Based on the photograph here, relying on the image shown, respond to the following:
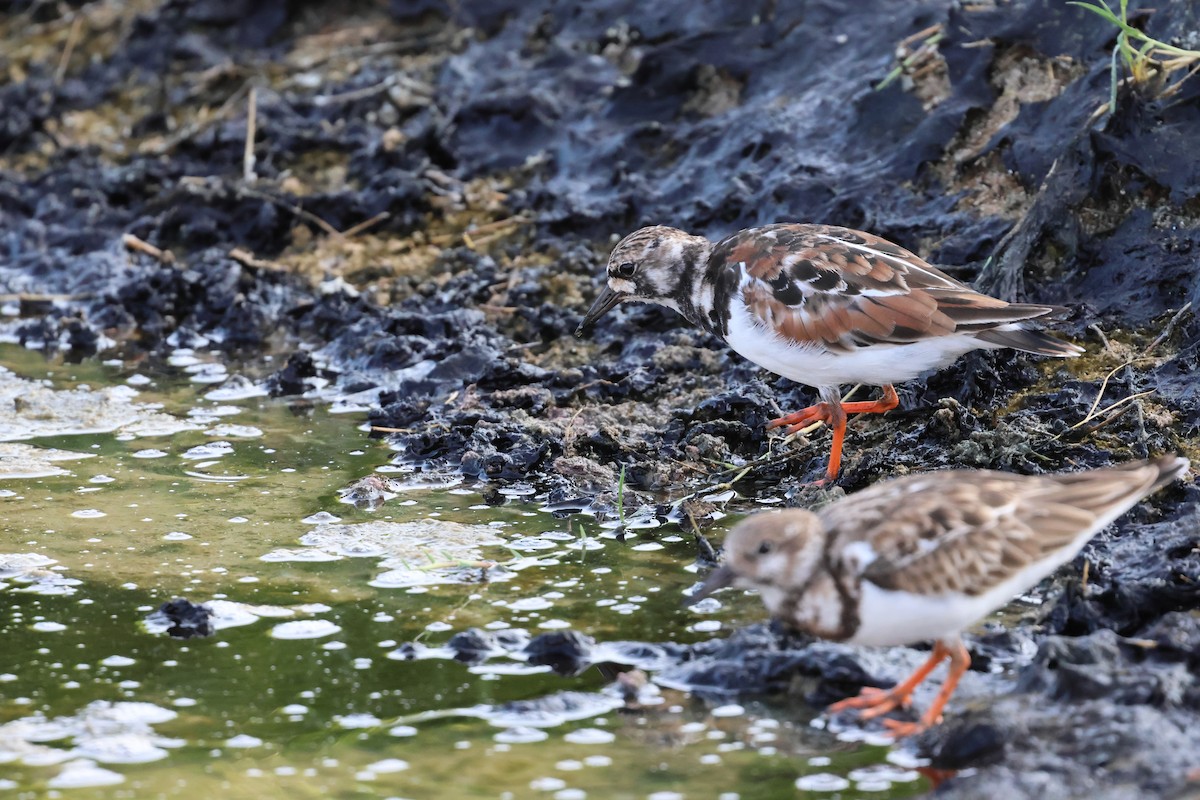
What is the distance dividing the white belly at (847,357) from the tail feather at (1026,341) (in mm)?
79

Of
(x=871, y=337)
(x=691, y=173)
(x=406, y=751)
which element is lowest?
(x=406, y=751)

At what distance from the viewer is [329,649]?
536 centimetres

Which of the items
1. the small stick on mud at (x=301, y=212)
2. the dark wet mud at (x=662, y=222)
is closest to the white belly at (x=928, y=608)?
the dark wet mud at (x=662, y=222)

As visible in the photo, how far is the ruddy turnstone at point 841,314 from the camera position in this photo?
6215mm

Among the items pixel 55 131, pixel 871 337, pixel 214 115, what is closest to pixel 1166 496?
pixel 871 337

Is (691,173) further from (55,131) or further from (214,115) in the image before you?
(55,131)

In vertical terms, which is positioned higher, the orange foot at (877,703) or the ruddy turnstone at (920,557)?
the ruddy turnstone at (920,557)

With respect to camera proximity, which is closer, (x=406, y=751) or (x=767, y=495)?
(x=406, y=751)

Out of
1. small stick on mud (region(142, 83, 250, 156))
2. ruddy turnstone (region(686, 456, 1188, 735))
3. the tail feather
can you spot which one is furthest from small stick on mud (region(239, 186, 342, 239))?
ruddy turnstone (region(686, 456, 1188, 735))

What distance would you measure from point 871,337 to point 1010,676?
1.88 metres

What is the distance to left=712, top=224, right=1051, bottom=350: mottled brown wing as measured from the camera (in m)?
6.23

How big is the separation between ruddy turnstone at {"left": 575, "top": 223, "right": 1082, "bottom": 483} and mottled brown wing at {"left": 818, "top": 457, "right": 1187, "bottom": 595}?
135 cm

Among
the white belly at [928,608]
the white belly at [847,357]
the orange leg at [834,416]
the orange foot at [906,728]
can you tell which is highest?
the white belly at [847,357]

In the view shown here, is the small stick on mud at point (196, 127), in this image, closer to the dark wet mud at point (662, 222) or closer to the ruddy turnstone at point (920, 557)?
the dark wet mud at point (662, 222)
